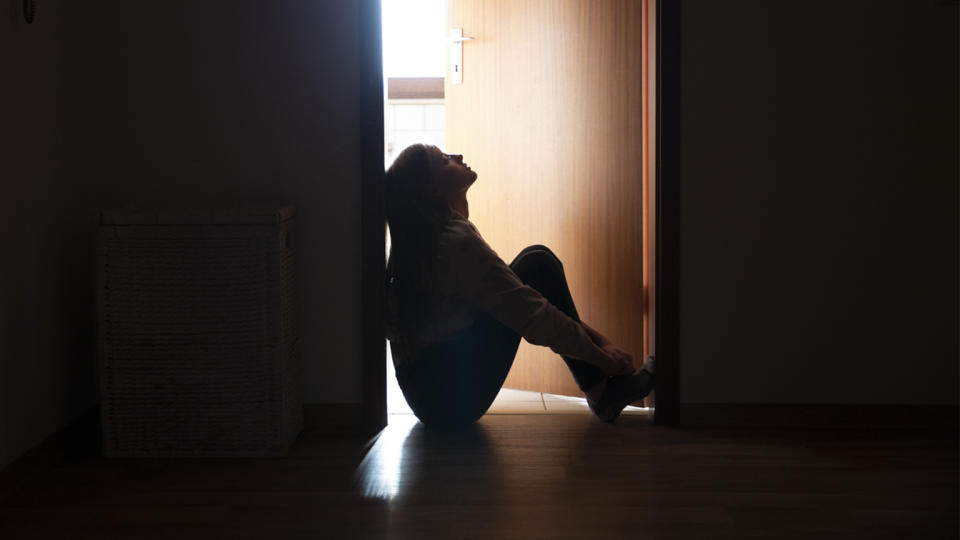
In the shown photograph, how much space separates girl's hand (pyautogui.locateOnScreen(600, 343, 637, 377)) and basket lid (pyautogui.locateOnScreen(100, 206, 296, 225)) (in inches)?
35.0

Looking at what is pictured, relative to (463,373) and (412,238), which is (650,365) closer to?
(463,373)

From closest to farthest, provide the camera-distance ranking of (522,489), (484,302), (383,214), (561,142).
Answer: (522,489) → (484,302) → (383,214) → (561,142)

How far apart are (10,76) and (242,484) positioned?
0.98 metres

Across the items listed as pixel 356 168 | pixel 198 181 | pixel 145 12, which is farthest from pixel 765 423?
pixel 145 12

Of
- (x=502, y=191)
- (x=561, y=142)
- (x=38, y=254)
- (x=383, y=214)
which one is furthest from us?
(x=502, y=191)

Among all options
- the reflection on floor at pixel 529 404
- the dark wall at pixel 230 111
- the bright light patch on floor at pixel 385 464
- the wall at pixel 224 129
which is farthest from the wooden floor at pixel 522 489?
the dark wall at pixel 230 111

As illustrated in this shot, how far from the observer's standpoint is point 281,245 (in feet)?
6.55

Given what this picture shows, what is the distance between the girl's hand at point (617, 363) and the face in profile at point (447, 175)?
0.56 m

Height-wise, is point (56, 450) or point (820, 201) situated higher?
point (820, 201)

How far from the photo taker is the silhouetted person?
6.91ft

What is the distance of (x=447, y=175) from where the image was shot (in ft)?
7.37

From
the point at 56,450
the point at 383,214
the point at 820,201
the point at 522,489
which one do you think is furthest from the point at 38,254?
the point at 820,201

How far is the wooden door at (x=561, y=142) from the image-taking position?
259cm

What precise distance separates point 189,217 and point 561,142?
46.9 inches
